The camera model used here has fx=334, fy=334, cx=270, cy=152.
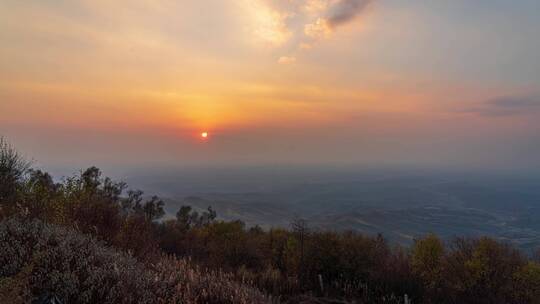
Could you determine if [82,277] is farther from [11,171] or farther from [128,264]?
[11,171]

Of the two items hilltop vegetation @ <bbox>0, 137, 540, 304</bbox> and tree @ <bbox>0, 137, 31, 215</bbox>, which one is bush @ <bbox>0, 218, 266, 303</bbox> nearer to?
hilltop vegetation @ <bbox>0, 137, 540, 304</bbox>

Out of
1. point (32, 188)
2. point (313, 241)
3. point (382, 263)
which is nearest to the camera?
point (32, 188)

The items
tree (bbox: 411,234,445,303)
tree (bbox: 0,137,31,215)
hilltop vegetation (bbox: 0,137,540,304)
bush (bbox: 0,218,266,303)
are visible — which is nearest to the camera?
bush (bbox: 0,218,266,303)

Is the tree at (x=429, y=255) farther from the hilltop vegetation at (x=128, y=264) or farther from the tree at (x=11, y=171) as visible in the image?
the tree at (x=11, y=171)

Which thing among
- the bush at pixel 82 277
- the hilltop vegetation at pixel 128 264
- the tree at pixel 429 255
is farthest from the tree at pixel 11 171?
the tree at pixel 429 255

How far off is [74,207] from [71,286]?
6.14 m

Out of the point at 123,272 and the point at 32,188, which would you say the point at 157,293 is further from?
the point at 32,188

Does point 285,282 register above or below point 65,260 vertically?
below

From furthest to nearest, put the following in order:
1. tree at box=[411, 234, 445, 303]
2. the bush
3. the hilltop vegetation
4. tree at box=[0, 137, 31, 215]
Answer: tree at box=[411, 234, 445, 303], tree at box=[0, 137, 31, 215], the hilltop vegetation, the bush

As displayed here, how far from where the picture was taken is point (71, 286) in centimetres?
416

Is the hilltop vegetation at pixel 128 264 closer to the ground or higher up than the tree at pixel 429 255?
higher up

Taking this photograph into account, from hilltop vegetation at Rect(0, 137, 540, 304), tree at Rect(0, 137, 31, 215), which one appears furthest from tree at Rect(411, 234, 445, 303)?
tree at Rect(0, 137, 31, 215)

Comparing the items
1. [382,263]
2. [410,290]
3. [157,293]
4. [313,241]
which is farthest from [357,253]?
[157,293]

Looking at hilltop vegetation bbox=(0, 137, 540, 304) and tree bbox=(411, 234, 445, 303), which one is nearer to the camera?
hilltop vegetation bbox=(0, 137, 540, 304)
